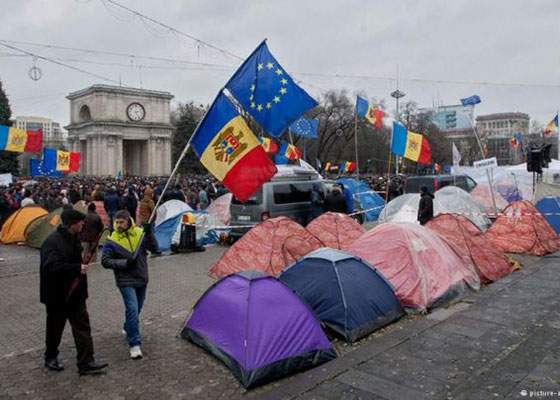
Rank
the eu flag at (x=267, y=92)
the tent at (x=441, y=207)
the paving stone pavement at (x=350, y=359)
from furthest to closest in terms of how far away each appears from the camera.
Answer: the tent at (x=441, y=207)
the eu flag at (x=267, y=92)
the paving stone pavement at (x=350, y=359)

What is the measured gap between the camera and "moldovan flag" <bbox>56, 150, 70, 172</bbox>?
25.9 meters

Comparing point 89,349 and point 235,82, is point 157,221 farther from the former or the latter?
point 89,349

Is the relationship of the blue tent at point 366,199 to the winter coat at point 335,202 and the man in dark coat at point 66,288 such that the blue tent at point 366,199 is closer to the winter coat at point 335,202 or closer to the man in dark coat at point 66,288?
the winter coat at point 335,202

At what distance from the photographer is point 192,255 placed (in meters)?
13.6

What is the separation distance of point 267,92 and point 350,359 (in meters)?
4.97

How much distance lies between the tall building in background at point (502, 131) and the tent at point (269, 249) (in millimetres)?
78532

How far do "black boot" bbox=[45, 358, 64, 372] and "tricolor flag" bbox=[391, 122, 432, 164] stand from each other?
14.1 metres

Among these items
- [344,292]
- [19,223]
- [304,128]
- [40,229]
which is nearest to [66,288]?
[344,292]

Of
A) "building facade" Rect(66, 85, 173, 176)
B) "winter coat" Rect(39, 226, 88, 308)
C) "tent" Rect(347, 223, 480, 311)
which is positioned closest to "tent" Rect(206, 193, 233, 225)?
"tent" Rect(347, 223, 480, 311)

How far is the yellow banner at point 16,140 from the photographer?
21094mm

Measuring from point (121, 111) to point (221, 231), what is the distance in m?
44.7

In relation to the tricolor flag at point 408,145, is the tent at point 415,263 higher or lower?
lower

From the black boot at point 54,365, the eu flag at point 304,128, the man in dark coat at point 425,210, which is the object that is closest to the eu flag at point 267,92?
the black boot at point 54,365

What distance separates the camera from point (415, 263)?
28.3 ft
